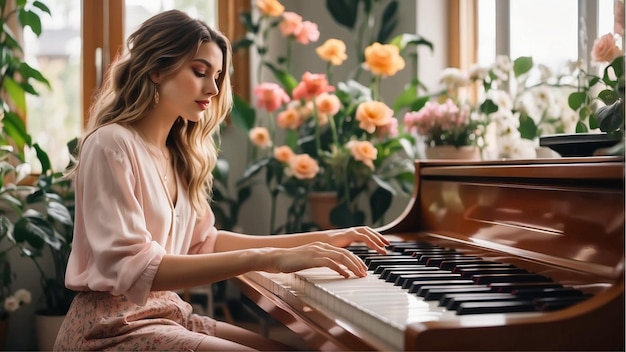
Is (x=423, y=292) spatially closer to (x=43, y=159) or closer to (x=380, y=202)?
(x=380, y=202)

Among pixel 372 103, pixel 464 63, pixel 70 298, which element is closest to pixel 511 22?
pixel 464 63

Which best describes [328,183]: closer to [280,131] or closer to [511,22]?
[280,131]

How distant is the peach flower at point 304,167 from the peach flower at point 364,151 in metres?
0.20

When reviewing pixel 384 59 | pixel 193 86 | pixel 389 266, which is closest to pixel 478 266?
pixel 389 266

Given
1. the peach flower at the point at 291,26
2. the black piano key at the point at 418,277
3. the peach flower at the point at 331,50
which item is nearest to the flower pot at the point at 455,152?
the peach flower at the point at 331,50

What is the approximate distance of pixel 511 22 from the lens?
11.3ft

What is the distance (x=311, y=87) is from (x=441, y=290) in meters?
2.21

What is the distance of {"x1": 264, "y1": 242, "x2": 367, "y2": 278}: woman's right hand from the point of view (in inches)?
60.1

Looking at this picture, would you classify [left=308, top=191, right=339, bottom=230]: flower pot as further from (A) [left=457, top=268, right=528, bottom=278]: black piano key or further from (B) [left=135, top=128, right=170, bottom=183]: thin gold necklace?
(A) [left=457, top=268, right=528, bottom=278]: black piano key

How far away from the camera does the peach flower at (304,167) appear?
343cm

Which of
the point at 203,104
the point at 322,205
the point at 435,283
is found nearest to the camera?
the point at 435,283

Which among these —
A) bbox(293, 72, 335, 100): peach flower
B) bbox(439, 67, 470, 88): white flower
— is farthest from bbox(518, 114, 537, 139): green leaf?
bbox(293, 72, 335, 100): peach flower

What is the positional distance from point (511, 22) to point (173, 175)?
76.8 inches

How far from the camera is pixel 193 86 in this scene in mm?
1930
